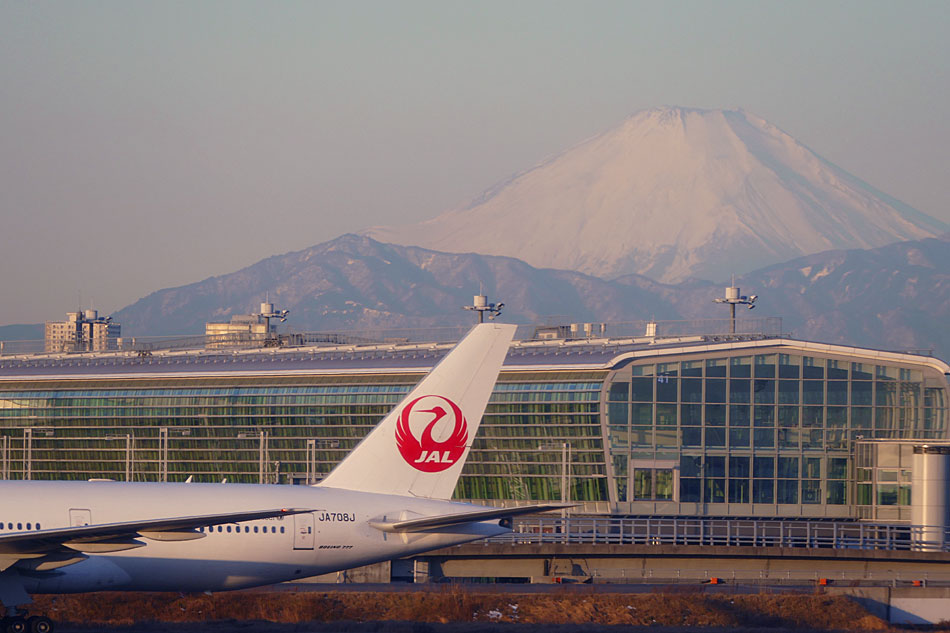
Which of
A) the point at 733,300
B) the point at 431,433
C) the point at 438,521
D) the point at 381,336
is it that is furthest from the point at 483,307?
the point at 438,521

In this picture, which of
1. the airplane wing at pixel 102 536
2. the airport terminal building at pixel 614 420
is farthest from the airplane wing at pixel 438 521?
the airport terminal building at pixel 614 420

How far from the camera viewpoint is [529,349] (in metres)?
118

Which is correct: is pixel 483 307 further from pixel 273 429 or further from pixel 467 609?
pixel 467 609

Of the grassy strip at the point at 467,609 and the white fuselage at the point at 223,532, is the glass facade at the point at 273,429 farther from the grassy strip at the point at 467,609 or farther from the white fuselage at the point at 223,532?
the white fuselage at the point at 223,532

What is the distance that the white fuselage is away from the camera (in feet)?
116

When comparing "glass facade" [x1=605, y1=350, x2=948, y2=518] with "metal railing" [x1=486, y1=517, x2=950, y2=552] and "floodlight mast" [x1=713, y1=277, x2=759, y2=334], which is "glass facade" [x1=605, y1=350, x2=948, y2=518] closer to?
"metal railing" [x1=486, y1=517, x2=950, y2=552]

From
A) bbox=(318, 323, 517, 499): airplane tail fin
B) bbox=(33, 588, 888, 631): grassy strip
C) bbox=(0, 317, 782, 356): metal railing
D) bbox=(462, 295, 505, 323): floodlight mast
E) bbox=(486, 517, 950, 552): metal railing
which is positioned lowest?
bbox=(486, 517, 950, 552): metal railing

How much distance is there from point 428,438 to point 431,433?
170 mm

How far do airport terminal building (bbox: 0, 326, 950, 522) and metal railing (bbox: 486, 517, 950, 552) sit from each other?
14.2ft

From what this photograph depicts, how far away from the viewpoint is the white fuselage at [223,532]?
3522 cm

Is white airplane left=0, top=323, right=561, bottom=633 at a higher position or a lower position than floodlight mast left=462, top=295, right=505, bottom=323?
lower

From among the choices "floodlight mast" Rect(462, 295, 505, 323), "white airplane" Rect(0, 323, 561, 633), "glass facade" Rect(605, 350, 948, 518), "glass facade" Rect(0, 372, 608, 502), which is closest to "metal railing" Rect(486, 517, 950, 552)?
"glass facade" Rect(605, 350, 948, 518)

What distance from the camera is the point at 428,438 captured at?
130 ft

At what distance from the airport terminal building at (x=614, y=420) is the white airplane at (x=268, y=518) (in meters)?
57.0
